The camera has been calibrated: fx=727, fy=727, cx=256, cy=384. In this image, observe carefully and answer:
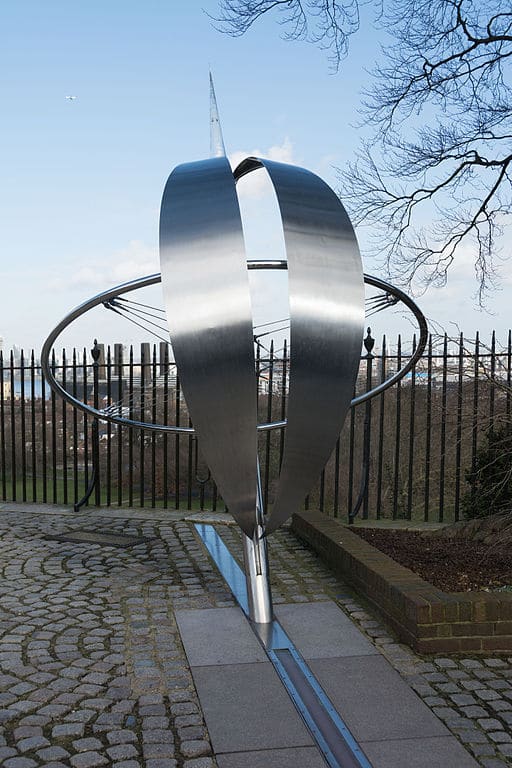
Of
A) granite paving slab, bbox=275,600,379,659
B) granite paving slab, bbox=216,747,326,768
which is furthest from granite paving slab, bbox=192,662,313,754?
granite paving slab, bbox=275,600,379,659

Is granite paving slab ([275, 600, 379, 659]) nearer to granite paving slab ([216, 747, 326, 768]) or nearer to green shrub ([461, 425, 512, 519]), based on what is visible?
granite paving slab ([216, 747, 326, 768])

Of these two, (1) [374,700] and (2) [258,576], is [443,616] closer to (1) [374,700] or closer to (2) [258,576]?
(1) [374,700]

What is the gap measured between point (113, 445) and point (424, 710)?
48.7ft

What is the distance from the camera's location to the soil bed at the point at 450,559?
239 inches

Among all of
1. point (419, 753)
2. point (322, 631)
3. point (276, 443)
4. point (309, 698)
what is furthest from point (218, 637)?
point (276, 443)

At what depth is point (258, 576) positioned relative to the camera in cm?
582

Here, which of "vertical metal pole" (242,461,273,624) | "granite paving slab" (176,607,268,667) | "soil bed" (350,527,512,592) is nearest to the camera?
"granite paving slab" (176,607,268,667)

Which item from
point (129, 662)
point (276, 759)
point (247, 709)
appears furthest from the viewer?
point (129, 662)

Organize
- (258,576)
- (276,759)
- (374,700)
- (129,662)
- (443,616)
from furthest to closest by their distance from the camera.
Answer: (258,576) < (443,616) < (129,662) < (374,700) < (276,759)

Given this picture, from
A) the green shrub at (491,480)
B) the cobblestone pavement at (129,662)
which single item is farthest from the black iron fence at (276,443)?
the cobblestone pavement at (129,662)

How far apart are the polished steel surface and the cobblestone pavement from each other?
1.54 m

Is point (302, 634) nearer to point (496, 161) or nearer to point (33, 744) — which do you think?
point (33, 744)

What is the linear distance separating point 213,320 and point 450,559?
3821mm

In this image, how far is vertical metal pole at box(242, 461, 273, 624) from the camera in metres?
5.75
